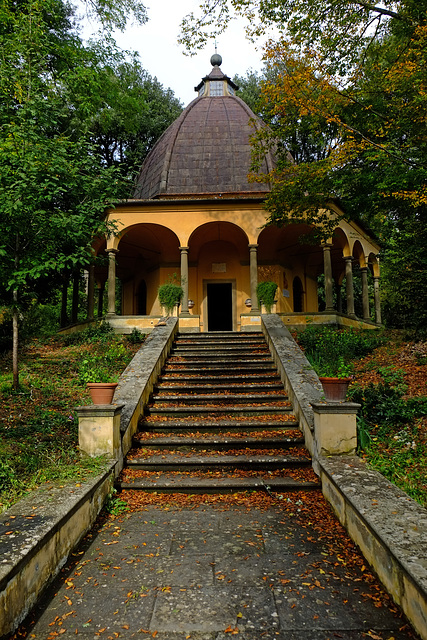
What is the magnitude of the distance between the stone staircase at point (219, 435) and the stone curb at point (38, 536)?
97cm

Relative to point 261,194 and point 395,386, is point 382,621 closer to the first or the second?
point 395,386

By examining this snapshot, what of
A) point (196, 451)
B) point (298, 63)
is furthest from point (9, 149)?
point (298, 63)

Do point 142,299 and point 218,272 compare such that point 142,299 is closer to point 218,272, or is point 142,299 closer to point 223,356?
point 218,272

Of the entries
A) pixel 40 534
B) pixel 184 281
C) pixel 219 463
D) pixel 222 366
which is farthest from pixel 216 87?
pixel 40 534

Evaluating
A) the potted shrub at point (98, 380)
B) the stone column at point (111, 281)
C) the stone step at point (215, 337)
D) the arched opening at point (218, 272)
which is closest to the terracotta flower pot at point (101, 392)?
the potted shrub at point (98, 380)

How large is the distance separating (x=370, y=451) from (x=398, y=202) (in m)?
5.93

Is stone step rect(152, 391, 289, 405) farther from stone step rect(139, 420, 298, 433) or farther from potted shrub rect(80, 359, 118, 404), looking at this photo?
potted shrub rect(80, 359, 118, 404)

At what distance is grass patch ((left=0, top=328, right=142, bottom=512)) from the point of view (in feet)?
12.6

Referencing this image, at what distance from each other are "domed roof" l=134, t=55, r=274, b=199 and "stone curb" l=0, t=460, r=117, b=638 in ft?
42.8

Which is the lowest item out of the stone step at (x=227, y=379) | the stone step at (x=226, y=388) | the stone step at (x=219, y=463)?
the stone step at (x=219, y=463)

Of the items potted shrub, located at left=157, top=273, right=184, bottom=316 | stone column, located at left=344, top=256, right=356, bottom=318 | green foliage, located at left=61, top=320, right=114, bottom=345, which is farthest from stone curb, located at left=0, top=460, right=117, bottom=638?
stone column, located at left=344, top=256, right=356, bottom=318

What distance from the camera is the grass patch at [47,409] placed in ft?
12.6

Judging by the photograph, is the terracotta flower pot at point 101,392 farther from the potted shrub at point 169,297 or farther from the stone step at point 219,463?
the potted shrub at point 169,297

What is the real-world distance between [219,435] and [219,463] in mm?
736
